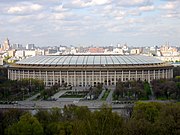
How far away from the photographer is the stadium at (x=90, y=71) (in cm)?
8350

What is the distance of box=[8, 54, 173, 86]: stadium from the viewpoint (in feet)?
274

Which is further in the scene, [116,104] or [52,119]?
[116,104]

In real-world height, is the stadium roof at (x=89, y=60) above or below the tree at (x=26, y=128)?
above

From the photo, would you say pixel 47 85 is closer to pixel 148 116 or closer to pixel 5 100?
pixel 5 100

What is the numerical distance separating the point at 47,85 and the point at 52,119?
5240 centimetres

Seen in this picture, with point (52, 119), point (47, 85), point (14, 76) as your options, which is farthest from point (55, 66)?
point (52, 119)

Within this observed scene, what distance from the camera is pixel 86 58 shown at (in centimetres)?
8988

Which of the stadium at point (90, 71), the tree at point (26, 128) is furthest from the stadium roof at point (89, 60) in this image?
the tree at point (26, 128)

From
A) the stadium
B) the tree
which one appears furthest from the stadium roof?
the tree

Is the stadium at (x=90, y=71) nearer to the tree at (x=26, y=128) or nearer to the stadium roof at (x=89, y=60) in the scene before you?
the stadium roof at (x=89, y=60)

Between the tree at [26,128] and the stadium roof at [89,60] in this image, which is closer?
the tree at [26,128]

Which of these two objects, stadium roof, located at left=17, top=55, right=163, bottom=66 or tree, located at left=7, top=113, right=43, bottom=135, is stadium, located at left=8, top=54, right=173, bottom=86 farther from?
tree, located at left=7, top=113, right=43, bottom=135

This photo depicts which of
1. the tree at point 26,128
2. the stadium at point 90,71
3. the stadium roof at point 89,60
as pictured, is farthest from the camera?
the stadium roof at point 89,60

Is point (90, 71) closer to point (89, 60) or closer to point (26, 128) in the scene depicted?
point (89, 60)
